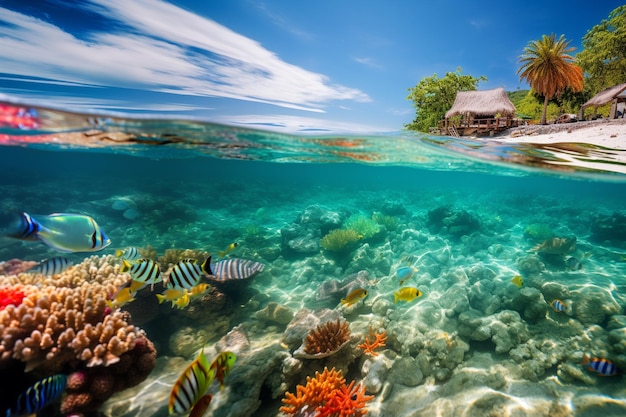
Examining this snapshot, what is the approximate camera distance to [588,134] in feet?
33.2

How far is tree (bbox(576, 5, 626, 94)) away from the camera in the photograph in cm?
2828

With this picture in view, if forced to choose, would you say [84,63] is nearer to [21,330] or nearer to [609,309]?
[21,330]

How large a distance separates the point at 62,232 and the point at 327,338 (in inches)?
189

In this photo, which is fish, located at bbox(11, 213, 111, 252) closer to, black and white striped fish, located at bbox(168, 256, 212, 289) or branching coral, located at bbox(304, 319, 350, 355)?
black and white striped fish, located at bbox(168, 256, 212, 289)

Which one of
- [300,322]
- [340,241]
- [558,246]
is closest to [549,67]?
[558,246]

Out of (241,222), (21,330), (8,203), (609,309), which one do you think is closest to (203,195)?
(241,222)

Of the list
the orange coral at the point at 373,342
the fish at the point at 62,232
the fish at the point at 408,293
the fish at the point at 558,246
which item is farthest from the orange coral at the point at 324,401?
the fish at the point at 558,246

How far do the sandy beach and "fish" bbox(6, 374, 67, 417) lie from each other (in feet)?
49.7

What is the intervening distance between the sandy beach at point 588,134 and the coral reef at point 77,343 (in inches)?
572

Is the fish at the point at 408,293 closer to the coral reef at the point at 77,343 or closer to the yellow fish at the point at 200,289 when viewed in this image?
the yellow fish at the point at 200,289

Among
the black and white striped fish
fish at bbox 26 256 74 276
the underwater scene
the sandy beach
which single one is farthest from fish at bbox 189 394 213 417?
the sandy beach

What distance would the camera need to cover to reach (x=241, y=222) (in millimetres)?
18984

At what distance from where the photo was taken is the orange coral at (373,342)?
613 centimetres

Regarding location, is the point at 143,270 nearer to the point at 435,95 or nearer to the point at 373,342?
the point at 373,342
